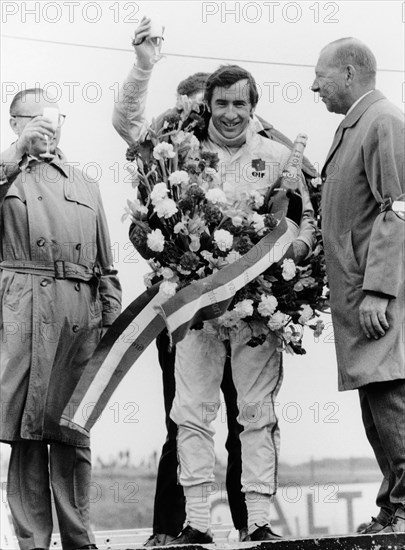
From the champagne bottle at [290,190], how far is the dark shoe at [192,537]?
1.50 meters

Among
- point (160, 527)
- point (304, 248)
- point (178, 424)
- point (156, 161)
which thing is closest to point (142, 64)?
point (156, 161)

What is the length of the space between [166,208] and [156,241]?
0.51ft

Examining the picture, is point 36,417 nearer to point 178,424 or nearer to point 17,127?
point 178,424

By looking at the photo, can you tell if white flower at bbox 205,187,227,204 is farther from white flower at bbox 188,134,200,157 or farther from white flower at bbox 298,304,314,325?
white flower at bbox 298,304,314,325

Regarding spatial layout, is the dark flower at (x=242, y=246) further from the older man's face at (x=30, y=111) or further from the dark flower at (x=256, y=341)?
the older man's face at (x=30, y=111)

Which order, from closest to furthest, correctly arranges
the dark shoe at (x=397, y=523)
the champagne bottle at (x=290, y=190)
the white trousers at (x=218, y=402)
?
the dark shoe at (x=397, y=523)
the white trousers at (x=218, y=402)
the champagne bottle at (x=290, y=190)

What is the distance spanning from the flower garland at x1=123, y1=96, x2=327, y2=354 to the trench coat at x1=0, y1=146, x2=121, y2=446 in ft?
1.25

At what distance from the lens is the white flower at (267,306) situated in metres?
6.54

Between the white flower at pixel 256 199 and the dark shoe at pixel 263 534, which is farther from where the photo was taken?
the white flower at pixel 256 199

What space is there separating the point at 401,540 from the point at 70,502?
1641mm

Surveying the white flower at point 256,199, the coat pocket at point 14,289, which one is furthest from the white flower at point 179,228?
the coat pocket at point 14,289

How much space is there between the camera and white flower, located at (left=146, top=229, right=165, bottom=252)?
652 centimetres

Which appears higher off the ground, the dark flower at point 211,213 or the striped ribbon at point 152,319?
the dark flower at point 211,213

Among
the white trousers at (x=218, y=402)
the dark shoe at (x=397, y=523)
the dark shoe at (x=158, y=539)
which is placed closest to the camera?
the dark shoe at (x=397, y=523)
